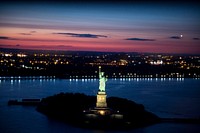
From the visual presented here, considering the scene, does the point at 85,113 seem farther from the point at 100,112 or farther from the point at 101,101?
the point at 101,101

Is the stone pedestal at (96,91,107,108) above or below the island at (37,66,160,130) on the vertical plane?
above

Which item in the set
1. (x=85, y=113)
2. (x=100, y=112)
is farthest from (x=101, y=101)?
(x=85, y=113)

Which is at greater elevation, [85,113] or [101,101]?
[101,101]

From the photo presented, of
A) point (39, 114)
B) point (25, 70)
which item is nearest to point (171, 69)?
point (25, 70)

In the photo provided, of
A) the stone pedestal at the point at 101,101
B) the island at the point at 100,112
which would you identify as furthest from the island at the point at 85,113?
the stone pedestal at the point at 101,101

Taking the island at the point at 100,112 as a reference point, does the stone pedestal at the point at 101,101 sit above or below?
above

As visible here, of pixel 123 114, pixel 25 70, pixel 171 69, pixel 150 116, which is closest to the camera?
pixel 123 114

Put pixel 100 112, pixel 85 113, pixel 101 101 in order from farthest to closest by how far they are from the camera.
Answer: pixel 101 101 → pixel 85 113 → pixel 100 112

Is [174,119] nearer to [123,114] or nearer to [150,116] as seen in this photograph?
[150,116]

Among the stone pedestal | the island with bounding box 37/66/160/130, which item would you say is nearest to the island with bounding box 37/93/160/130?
the island with bounding box 37/66/160/130

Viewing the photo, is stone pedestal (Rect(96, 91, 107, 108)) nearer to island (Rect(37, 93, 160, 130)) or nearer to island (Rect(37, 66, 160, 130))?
island (Rect(37, 66, 160, 130))

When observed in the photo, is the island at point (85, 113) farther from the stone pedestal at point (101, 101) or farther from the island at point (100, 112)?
the stone pedestal at point (101, 101)
